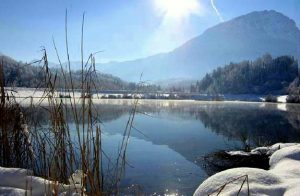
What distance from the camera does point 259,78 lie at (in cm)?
12575

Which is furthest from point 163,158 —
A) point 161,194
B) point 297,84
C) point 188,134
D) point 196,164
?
point 297,84

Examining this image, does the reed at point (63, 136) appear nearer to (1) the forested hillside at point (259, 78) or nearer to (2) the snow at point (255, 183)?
(2) the snow at point (255, 183)

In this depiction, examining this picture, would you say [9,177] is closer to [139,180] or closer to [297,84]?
[139,180]

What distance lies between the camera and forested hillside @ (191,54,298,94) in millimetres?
121625

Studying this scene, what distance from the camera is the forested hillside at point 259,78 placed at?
12162 centimetres

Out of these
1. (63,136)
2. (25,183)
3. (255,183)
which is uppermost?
(63,136)

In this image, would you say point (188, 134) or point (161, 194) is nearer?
point (161, 194)

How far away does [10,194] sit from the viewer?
6.24ft

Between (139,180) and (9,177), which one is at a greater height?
(9,177)

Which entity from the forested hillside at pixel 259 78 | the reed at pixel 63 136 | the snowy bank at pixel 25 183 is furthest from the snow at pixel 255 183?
the forested hillside at pixel 259 78

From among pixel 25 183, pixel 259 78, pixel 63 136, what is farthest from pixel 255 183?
pixel 259 78

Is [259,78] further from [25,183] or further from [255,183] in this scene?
[25,183]

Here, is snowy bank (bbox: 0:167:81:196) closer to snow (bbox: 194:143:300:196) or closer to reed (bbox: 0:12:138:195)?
reed (bbox: 0:12:138:195)

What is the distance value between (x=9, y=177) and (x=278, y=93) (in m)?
123
